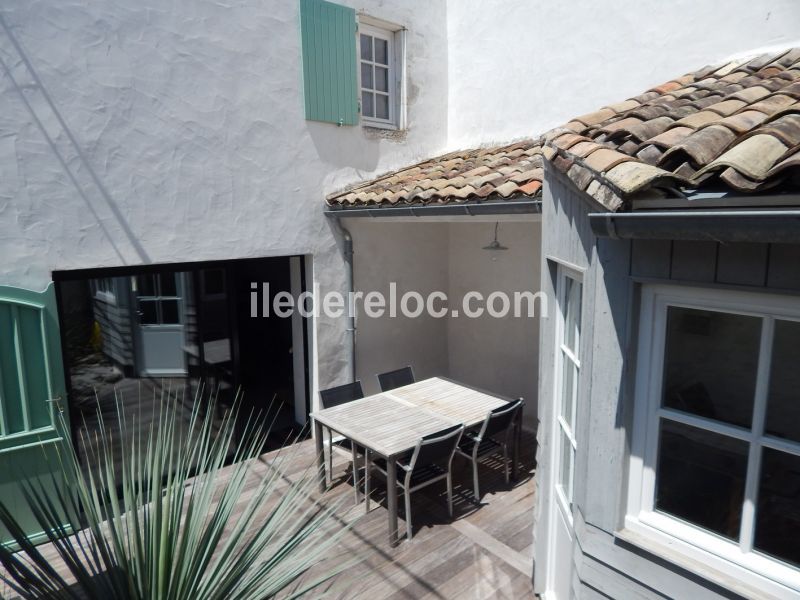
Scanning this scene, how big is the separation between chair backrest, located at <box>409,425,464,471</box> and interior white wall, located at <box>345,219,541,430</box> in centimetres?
305

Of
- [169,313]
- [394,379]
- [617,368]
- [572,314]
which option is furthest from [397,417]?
[617,368]

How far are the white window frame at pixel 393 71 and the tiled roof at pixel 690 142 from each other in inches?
192

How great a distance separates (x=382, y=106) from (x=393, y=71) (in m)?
0.60

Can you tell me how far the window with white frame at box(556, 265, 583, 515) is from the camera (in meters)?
3.46

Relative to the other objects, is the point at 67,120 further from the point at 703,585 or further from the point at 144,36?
the point at 703,585

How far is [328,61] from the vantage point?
7238mm

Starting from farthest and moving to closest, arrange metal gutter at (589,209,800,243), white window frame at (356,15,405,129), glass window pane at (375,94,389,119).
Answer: glass window pane at (375,94,389,119) < white window frame at (356,15,405,129) < metal gutter at (589,209,800,243)

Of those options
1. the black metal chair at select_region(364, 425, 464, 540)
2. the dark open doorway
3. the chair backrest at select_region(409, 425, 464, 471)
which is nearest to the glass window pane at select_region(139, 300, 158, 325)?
the dark open doorway

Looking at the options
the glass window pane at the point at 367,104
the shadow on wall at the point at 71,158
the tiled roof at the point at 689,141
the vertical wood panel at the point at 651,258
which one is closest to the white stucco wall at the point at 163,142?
the shadow on wall at the point at 71,158

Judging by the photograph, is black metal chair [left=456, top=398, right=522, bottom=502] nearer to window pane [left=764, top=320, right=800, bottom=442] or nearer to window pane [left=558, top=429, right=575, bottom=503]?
window pane [left=558, top=429, right=575, bottom=503]

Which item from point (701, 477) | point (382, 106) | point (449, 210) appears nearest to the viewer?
point (701, 477)

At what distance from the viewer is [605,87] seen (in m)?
6.86

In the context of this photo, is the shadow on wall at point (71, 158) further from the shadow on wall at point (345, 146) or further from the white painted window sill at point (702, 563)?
the white painted window sill at point (702, 563)

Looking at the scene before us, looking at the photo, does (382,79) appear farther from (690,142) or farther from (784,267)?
(784,267)
